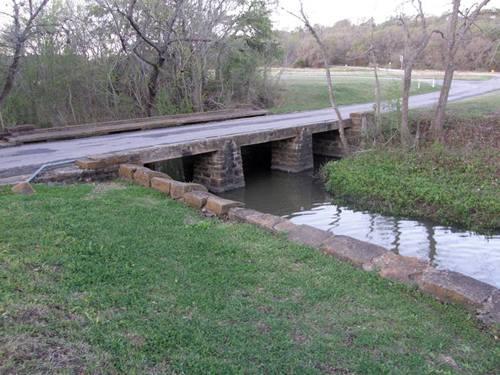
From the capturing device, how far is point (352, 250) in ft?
19.1

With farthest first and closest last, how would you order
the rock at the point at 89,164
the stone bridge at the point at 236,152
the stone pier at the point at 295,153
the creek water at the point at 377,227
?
1. the stone pier at the point at 295,153
2. the stone bridge at the point at 236,152
3. the rock at the point at 89,164
4. the creek water at the point at 377,227

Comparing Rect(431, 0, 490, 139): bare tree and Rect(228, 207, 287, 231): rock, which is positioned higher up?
Rect(431, 0, 490, 139): bare tree

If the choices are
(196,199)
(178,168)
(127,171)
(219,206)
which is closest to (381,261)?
(219,206)

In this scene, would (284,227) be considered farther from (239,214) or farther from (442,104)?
(442,104)

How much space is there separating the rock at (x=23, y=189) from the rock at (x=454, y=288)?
20.6ft

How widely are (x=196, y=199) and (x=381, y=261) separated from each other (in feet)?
10.9

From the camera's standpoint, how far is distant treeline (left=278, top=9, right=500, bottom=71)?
61.8 ft

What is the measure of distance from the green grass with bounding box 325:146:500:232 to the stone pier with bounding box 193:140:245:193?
2.70 meters

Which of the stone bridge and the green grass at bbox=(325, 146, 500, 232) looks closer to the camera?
the stone bridge

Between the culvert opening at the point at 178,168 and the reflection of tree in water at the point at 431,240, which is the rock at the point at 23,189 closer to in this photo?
the culvert opening at the point at 178,168

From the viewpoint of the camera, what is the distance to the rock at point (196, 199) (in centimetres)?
768

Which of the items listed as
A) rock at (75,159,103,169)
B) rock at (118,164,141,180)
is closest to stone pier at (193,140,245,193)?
rock at (118,164,141,180)

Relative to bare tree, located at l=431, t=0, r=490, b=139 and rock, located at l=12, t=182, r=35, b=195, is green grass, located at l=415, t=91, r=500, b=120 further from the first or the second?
rock, located at l=12, t=182, r=35, b=195

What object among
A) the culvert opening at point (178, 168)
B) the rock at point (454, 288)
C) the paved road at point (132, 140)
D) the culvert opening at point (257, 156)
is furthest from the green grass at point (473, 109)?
the rock at point (454, 288)
